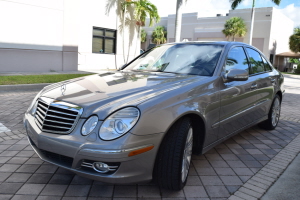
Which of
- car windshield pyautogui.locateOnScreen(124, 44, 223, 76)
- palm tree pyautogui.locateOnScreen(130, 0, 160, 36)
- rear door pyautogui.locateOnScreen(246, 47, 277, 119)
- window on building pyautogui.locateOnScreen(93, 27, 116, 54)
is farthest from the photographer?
palm tree pyautogui.locateOnScreen(130, 0, 160, 36)

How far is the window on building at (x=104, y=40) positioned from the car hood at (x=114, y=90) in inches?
555

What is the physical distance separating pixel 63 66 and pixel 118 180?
13130mm

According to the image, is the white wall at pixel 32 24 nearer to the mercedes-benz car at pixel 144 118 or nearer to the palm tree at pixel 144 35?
the mercedes-benz car at pixel 144 118

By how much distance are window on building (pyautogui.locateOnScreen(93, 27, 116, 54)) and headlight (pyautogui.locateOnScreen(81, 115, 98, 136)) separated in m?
15.3

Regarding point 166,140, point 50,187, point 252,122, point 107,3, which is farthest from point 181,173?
point 107,3

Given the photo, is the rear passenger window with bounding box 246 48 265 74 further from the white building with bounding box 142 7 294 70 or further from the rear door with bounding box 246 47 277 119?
the white building with bounding box 142 7 294 70

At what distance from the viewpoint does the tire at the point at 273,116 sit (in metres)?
5.04

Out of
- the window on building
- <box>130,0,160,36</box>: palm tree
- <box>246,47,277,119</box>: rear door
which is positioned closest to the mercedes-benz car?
<box>246,47,277,119</box>: rear door

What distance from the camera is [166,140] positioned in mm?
2566

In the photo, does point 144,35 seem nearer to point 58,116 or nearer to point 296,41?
point 296,41

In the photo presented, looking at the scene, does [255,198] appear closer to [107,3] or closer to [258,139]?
[258,139]

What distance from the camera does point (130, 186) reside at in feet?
9.43

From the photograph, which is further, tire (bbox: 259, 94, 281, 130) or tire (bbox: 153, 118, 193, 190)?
tire (bbox: 259, 94, 281, 130)

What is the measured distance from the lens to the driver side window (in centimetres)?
367
